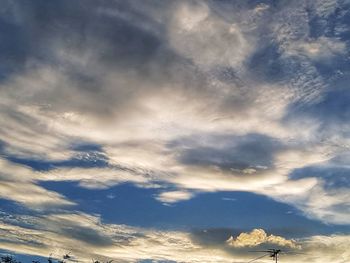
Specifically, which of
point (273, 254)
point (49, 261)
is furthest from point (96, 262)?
point (273, 254)

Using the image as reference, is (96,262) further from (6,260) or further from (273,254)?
(273,254)

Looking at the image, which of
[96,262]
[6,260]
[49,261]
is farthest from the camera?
[96,262]

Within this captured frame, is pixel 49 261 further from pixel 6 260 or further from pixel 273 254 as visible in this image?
pixel 273 254

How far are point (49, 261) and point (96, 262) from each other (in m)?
21.9

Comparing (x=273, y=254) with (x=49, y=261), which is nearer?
(x=273, y=254)

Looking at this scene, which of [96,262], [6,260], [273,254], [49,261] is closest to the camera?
[273,254]

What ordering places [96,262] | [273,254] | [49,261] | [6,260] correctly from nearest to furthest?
[273,254] → [49,261] → [6,260] → [96,262]

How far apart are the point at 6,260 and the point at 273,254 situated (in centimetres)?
7465

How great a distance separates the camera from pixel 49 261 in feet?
347

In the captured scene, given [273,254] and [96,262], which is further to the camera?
[96,262]

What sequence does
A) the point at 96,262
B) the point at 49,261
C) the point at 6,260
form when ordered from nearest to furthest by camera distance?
the point at 49,261
the point at 6,260
the point at 96,262

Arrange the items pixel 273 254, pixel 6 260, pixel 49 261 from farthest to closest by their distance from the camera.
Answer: pixel 6 260 < pixel 49 261 < pixel 273 254

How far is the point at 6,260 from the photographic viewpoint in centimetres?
11350

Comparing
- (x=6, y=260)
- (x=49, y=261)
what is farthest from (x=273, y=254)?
(x=6, y=260)
